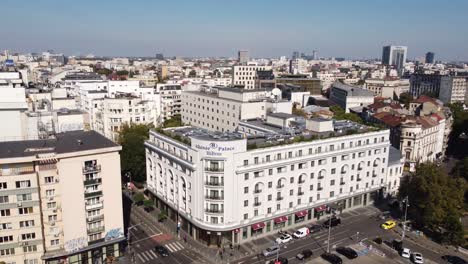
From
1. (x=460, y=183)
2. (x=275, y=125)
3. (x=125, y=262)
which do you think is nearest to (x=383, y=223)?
(x=460, y=183)

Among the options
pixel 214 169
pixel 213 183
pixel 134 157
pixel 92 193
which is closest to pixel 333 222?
pixel 213 183

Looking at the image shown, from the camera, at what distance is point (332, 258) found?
2638 inches

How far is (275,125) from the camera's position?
315 feet


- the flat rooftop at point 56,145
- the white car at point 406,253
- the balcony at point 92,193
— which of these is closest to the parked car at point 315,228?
the white car at point 406,253

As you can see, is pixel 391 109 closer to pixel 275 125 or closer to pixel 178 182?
pixel 275 125

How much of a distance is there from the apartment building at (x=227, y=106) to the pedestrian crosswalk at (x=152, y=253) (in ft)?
189

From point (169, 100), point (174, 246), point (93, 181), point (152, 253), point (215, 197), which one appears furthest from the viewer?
point (169, 100)

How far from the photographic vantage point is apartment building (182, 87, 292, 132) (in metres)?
123

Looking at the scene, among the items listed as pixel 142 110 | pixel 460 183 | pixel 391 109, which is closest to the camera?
pixel 460 183

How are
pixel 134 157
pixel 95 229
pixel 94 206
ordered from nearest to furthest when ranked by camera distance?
Answer: pixel 94 206
pixel 95 229
pixel 134 157

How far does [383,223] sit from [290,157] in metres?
26.9

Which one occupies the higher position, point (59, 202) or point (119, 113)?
point (119, 113)

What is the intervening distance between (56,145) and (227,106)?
231 ft

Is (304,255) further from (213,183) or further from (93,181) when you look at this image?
(93,181)
